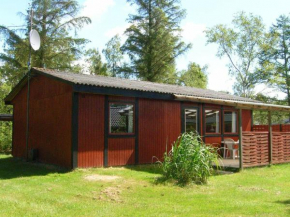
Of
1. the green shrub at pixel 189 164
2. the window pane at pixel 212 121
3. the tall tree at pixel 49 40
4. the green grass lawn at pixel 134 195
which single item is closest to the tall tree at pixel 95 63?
the tall tree at pixel 49 40

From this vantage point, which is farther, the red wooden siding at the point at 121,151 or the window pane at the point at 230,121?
the window pane at the point at 230,121

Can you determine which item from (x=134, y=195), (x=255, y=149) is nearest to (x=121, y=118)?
(x=134, y=195)

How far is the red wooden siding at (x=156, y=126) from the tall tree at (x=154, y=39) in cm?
1471

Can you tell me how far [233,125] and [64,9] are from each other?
14.4 m

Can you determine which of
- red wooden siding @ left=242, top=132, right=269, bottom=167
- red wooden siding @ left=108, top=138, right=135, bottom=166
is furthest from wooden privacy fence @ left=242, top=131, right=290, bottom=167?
red wooden siding @ left=108, top=138, right=135, bottom=166

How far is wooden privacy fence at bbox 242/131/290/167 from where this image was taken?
9.95 meters

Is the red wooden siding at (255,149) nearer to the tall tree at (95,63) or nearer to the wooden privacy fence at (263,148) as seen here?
the wooden privacy fence at (263,148)

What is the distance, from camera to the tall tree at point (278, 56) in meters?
29.8

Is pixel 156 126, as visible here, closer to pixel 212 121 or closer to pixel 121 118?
pixel 121 118

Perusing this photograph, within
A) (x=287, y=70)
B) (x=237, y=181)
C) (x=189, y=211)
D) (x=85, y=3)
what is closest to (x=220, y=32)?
(x=287, y=70)

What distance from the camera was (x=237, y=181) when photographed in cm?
796

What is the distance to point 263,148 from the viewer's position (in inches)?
418

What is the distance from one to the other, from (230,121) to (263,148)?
3512mm

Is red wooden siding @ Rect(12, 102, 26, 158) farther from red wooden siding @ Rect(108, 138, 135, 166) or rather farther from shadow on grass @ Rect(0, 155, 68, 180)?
red wooden siding @ Rect(108, 138, 135, 166)
